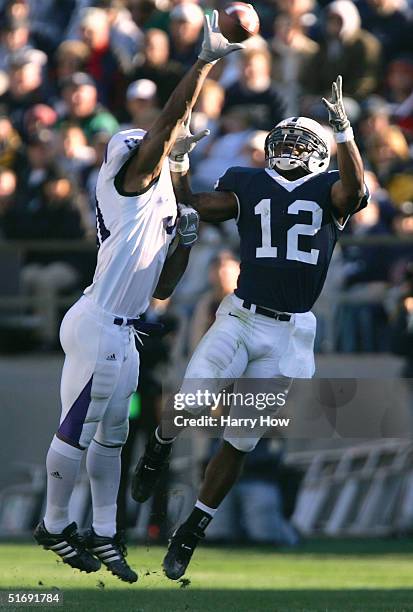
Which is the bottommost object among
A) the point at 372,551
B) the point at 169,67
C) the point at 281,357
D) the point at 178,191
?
the point at 372,551

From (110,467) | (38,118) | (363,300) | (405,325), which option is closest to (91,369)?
(110,467)

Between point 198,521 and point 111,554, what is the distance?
2.04 feet

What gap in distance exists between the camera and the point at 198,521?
9039mm

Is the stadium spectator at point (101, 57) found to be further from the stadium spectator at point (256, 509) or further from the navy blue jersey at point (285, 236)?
the navy blue jersey at point (285, 236)

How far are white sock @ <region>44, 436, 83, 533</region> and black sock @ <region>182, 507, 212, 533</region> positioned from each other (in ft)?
2.57

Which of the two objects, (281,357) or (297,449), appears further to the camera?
(297,449)

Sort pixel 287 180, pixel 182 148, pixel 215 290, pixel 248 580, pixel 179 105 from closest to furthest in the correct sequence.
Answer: pixel 179 105 < pixel 182 148 < pixel 287 180 < pixel 248 580 < pixel 215 290

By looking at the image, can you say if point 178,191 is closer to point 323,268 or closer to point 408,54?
point 323,268

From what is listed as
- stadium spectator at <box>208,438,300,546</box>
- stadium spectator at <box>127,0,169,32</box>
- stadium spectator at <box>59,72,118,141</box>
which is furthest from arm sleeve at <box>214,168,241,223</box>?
stadium spectator at <box>127,0,169,32</box>

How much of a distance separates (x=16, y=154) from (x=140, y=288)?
6.53 metres

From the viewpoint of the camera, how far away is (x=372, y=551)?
1216 cm

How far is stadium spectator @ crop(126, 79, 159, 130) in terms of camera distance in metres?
14.3

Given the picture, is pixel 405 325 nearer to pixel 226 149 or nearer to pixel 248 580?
pixel 226 149

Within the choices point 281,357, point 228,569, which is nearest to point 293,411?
point 228,569
